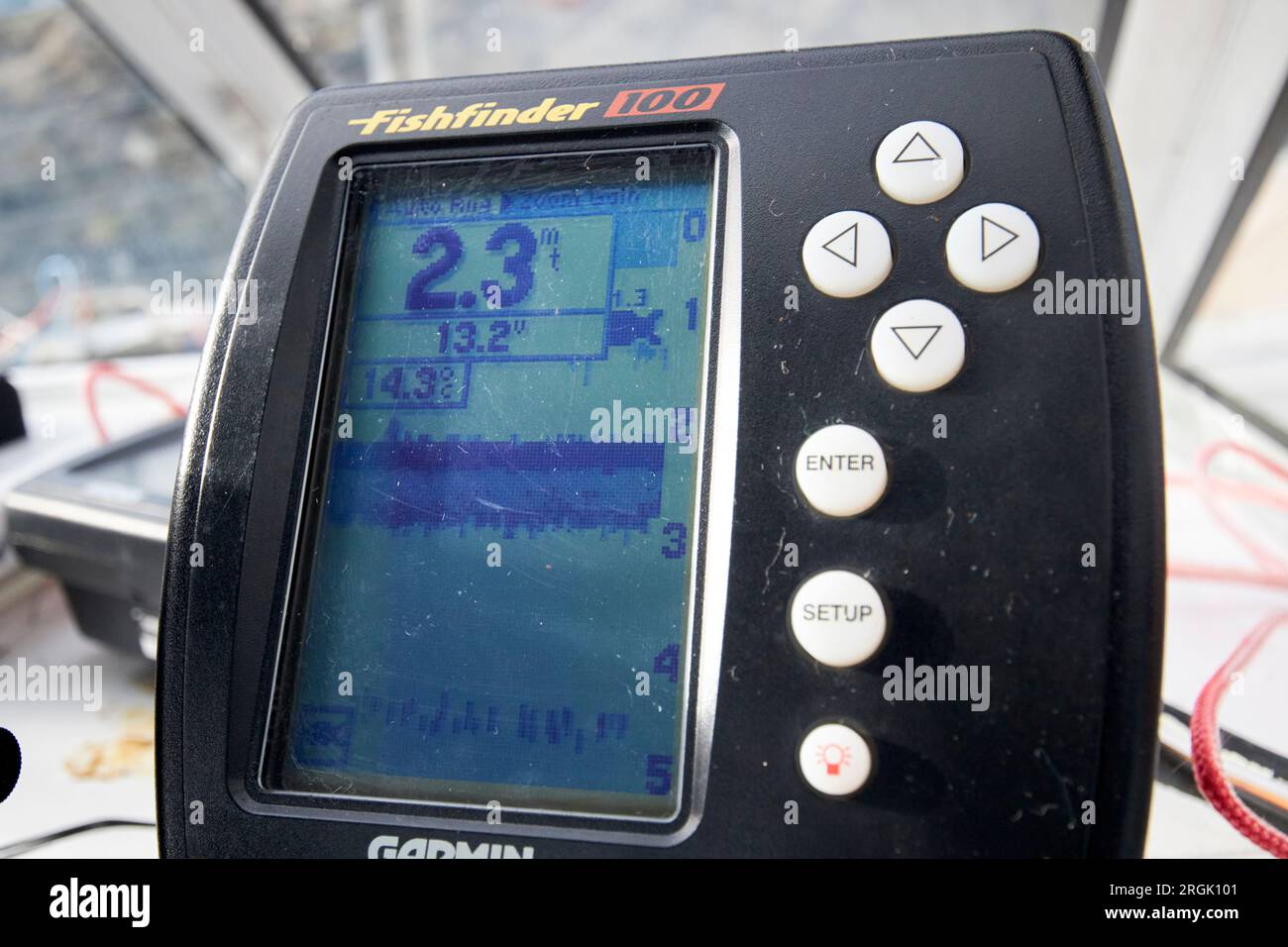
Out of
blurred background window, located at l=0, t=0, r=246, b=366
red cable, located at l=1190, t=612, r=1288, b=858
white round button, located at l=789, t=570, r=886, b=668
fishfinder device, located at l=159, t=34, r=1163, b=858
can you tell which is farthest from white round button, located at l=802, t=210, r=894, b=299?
blurred background window, located at l=0, t=0, r=246, b=366

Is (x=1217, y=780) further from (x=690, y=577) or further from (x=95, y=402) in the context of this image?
(x=95, y=402)

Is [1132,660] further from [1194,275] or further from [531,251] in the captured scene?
[1194,275]

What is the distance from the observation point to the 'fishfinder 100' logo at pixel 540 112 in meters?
0.51

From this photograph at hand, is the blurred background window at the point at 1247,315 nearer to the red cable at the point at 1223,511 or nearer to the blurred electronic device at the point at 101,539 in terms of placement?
the red cable at the point at 1223,511

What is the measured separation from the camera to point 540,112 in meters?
0.53

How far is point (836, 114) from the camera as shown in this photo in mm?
491

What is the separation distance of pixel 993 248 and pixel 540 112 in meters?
0.26

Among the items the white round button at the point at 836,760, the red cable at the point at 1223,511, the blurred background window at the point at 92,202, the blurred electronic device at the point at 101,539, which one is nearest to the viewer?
the white round button at the point at 836,760

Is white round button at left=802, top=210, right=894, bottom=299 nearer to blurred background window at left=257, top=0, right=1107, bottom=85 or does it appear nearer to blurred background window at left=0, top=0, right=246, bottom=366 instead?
blurred background window at left=257, top=0, right=1107, bottom=85

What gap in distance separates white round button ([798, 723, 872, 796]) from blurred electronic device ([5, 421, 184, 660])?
53 cm

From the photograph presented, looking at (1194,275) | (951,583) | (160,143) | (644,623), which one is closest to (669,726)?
(644,623)

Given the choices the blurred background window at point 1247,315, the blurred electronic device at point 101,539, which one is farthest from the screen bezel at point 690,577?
the blurred background window at point 1247,315

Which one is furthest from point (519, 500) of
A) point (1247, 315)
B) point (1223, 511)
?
point (1247, 315)

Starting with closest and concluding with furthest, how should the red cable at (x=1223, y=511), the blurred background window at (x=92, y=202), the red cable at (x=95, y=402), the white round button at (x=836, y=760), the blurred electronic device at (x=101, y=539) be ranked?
1. the white round button at (x=836, y=760)
2. the blurred electronic device at (x=101, y=539)
3. the red cable at (x=1223, y=511)
4. the red cable at (x=95, y=402)
5. the blurred background window at (x=92, y=202)
